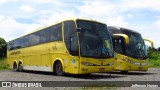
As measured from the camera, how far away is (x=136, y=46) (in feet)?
67.2

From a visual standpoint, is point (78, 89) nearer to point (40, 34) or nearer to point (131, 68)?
point (131, 68)

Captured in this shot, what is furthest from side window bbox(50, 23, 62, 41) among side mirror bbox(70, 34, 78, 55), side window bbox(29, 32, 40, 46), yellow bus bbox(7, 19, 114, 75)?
side window bbox(29, 32, 40, 46)

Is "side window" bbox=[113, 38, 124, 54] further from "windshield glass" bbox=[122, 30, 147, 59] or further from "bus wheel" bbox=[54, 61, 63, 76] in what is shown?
"bus wheel" bbox=[54, 61, 63, 76]

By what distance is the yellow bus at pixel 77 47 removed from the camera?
16.4 metres

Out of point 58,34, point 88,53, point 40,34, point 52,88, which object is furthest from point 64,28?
point 52,88

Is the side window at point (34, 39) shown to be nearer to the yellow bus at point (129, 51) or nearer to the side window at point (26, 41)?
the side window at point (26, 41)

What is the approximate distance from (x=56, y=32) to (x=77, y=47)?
2.86 metres

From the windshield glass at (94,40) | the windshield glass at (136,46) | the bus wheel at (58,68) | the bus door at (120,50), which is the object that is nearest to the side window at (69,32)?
the windshield glass at (94,40)


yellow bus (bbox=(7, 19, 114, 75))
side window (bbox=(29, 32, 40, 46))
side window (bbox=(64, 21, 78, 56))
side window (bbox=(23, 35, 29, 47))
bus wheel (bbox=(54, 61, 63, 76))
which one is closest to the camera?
yellow bus (bbox=(7, 19, 114, 75))

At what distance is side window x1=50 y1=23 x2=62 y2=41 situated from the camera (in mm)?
18375

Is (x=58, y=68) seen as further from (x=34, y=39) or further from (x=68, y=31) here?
(x=34, y=39)

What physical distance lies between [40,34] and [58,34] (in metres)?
3.39

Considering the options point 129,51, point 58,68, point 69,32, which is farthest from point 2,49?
point 69,32

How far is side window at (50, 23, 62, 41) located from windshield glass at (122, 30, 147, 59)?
4.53m
